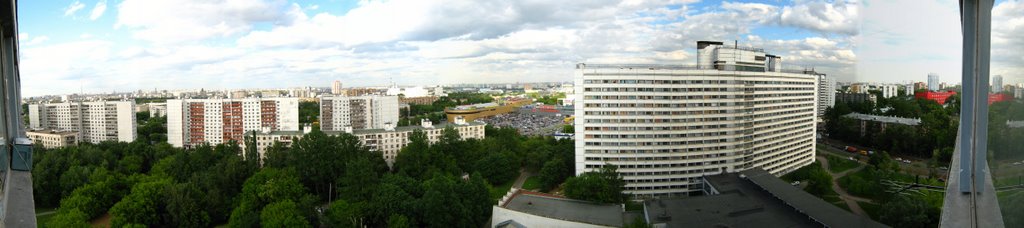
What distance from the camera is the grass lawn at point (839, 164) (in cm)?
634

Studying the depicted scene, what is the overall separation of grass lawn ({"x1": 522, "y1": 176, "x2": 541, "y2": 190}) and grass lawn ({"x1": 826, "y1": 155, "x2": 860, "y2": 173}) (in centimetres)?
415

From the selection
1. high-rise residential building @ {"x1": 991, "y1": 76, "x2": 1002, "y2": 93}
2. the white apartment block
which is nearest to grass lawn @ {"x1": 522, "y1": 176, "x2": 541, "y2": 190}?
the white apartment block

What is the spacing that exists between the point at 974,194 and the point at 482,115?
71.1 ft

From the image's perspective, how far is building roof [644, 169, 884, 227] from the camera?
4.52 m

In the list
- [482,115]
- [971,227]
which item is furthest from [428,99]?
[971,227]

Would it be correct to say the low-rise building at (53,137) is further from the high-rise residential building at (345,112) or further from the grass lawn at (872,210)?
the grass lawn at (872,210)

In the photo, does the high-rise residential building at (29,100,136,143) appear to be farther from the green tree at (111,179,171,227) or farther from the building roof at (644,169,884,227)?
the building roof at (644,169,884,227)

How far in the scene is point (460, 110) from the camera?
2198 cm

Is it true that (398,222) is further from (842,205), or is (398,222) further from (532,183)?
(842,205)

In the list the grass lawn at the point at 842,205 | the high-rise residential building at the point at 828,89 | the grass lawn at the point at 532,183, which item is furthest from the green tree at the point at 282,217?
the grass lawn at the point at 842,205

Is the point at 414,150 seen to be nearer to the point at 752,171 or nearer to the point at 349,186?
the point at 349,186

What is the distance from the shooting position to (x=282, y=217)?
5.68 meters

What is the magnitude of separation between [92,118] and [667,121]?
49.2ft

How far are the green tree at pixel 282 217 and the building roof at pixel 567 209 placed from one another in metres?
2.30
